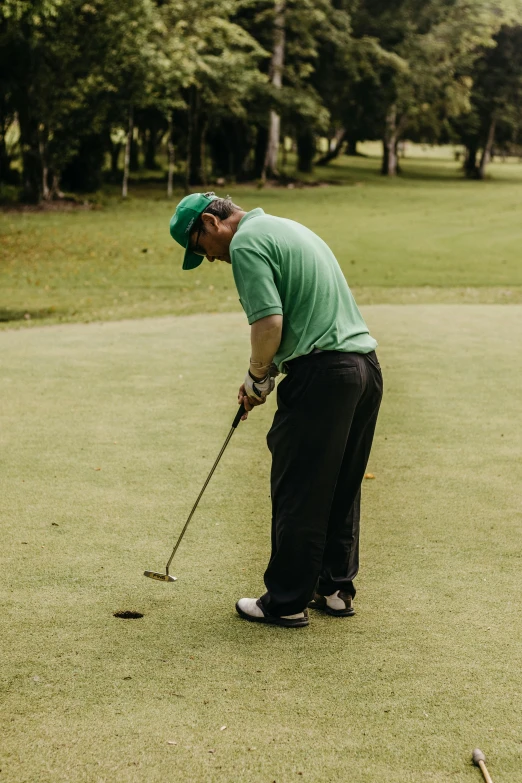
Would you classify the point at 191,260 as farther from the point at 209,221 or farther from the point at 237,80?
the point at 237,80

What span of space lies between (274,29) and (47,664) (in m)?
40.2

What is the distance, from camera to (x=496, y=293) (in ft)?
57.5

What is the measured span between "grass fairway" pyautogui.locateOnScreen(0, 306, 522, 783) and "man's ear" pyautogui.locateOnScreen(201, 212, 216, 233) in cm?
173

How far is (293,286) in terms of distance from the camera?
158 inches

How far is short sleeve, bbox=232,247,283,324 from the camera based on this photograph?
390cm

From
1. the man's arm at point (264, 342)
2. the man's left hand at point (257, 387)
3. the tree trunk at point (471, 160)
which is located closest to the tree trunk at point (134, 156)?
the tree trunk at point (471, 160)

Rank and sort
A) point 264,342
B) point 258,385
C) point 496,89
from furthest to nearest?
1. point 496,89
2. point 258,385
3. point 264,342

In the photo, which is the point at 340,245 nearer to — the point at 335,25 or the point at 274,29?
the point at 274,29

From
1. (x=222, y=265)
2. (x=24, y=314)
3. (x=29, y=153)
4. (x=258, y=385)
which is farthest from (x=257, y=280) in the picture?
(x=29, y=153)

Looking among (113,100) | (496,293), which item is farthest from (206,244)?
(113,100)

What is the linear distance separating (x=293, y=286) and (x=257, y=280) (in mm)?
184

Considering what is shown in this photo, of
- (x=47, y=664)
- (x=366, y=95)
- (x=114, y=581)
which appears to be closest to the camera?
(x=47, y=664)

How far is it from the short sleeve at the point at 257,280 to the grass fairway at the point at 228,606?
4.70 ft

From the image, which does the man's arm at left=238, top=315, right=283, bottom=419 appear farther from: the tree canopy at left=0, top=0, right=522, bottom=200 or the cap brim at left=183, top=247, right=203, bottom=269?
the tree canopy at left=0, top=0, right=522, bottom=200
